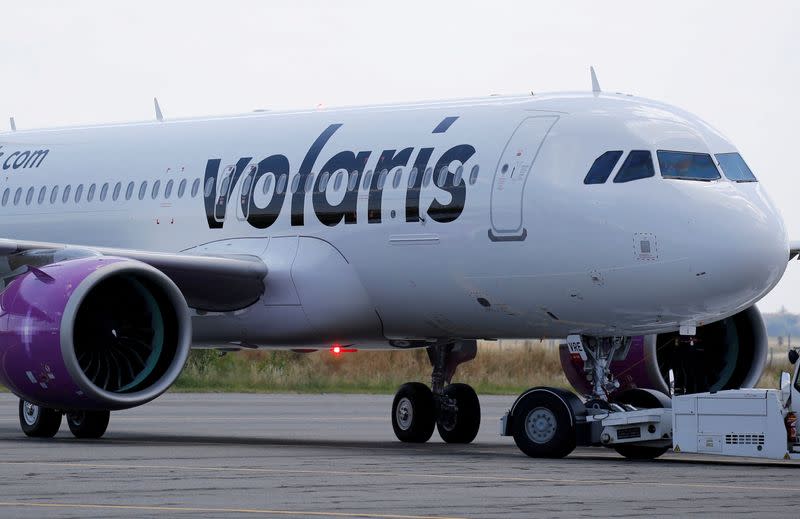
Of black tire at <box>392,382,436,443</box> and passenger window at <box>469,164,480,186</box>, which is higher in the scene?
passenger window at <box>469,164,480,186</box>

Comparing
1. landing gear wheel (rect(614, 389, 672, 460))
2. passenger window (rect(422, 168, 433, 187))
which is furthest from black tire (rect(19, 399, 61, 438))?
landing gear wheel (rect(614, 389, 672, 460))

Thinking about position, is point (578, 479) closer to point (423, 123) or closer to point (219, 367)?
point (423, 123)

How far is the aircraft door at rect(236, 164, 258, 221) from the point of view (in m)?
23.6

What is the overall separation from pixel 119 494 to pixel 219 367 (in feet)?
114

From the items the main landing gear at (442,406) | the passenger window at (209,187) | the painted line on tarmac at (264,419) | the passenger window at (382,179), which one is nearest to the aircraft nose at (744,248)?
the passenger window at (382,179)

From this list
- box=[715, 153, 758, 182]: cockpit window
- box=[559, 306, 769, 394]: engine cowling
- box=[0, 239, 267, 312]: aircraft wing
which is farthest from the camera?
box=[559, 306, 769, 394]: engine cowling

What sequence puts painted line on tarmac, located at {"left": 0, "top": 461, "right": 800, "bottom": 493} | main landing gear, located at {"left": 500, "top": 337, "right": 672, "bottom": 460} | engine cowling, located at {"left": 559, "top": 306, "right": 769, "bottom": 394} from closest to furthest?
painted line on tarmac, located at {"left": 0, "top": 461, "right": 800, "bottom": 493}
main landing gear, located at {"left": 500, "top": 337, "right": 672, "bottom": 460}
engine cowling, located at {"left": 559, "top": 306, "right": 769, "bottom": 394}

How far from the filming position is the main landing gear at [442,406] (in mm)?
24375

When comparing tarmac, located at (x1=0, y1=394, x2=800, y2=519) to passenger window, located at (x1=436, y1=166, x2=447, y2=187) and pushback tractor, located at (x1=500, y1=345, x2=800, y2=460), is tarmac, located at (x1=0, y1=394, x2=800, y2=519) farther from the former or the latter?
passenger window, located at (x1=436, y1=166, x2=447, y2=187)

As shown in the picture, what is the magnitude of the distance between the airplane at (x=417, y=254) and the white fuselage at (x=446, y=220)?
0.03 meters

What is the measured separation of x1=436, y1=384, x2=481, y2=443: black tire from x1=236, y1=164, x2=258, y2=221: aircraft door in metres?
4.10

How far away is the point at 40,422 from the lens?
24578 mm

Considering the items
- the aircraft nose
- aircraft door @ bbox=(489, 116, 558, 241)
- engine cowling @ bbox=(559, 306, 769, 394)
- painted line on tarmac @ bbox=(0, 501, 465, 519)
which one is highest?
aircraft door @ bbox=(489, 116, 558, 241)

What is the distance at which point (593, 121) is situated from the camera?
67.0 feet
